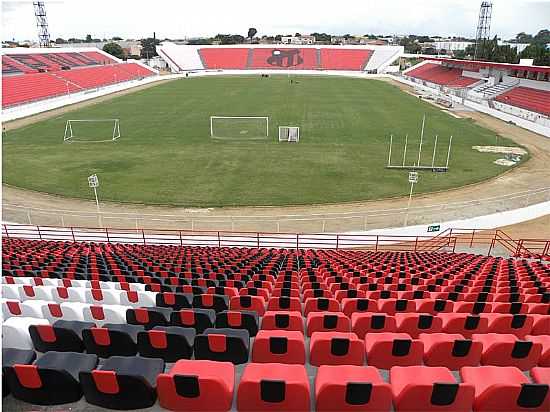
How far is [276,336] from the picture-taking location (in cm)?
548

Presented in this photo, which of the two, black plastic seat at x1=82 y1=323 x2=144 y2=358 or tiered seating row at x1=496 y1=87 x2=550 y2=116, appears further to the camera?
tiered seating row at x1=496 y1=87 x2=550 y2=116

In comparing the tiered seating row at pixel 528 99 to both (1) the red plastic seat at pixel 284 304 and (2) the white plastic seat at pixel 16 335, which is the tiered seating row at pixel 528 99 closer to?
(1) the red plastic seat at pixel 284 304

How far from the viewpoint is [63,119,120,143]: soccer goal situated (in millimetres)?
36500

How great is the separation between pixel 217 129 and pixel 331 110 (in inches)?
673

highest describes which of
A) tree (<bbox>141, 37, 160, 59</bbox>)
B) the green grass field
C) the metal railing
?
tree (<bbox>141, 37, 160, 59</bbox>)

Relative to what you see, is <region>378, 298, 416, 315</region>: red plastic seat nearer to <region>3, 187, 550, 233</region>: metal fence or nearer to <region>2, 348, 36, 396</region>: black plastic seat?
<region>2, 348, 36, 396</region>: black plastic seat

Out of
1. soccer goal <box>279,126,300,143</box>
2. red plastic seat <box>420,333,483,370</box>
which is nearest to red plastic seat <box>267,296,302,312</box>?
Answer: red plastic seat <box>420,333,483,370</box>

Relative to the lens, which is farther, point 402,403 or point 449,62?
point 449,62

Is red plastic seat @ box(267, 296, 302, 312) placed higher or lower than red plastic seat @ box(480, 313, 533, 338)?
lower

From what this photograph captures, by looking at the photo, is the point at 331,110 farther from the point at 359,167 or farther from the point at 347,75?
the point at 347,75

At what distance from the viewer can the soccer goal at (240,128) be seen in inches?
1443

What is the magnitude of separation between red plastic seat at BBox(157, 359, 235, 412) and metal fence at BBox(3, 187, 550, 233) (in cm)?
1462

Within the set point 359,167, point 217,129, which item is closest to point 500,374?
point 359,167

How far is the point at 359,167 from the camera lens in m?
28.3
